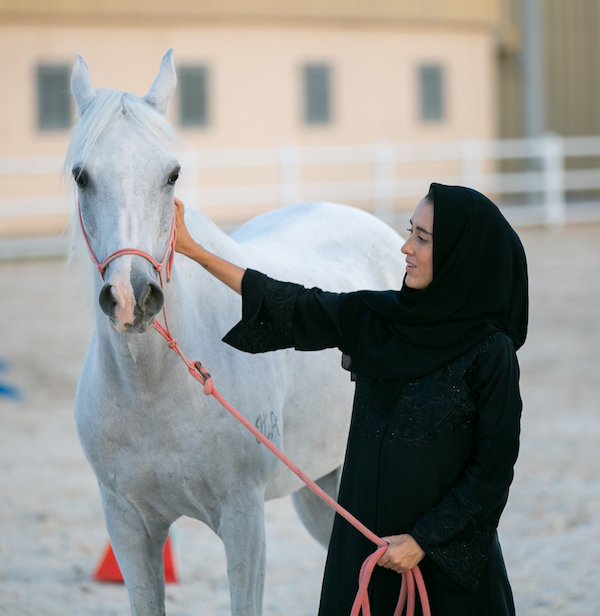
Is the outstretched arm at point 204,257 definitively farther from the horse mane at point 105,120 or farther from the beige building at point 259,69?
the beige building at point 259,69

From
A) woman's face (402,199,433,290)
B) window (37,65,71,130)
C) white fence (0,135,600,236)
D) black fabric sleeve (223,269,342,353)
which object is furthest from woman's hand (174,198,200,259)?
window (37,65,71,130)

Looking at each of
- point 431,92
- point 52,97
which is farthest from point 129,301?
point 431,92

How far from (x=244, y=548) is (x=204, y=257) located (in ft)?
2.72

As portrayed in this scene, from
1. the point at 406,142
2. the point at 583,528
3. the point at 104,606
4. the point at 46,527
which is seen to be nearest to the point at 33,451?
the point at 46,527

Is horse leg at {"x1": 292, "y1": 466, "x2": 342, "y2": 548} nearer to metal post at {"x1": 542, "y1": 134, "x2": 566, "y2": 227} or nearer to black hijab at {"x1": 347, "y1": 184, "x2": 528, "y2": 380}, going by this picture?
black hijab at {"x1": 347, "y1": 184, "x2": 528, "y2": 380}

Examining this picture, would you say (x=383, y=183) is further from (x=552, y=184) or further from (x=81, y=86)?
(x=81, y=86)

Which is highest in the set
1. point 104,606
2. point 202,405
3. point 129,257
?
point 129,257

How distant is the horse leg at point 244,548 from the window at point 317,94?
1388cm

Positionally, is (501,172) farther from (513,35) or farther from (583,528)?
(583,528)

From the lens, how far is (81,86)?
2395 millimetres

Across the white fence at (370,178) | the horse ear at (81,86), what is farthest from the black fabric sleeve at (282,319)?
the white fence at (370,178)

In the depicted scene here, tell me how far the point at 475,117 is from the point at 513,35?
2086 mm

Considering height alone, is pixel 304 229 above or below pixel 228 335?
above

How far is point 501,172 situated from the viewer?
18.0 metres
